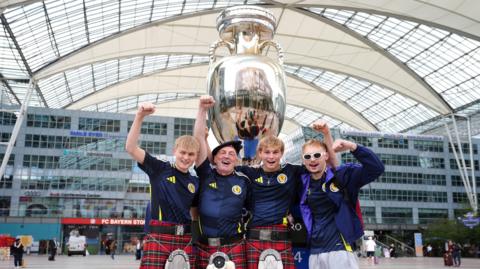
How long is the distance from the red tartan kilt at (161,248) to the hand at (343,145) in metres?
1.46

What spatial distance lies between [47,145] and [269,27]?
52.2 m

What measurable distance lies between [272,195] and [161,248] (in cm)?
99

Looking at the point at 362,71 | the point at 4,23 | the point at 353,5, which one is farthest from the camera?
the point at 362,71

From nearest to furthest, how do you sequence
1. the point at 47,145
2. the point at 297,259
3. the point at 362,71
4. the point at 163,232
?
1. the point at 163,232
2. the point at 297,259
3. the point at 362,71
4. the point at 47,145

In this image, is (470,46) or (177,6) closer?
(177,6)

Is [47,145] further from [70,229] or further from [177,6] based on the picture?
[177,6]

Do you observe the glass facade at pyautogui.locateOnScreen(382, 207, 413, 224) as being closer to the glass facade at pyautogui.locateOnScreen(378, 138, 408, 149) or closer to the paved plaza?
the glass facade at pyautogui.locateOnScreen(378, 138, 408, 149)

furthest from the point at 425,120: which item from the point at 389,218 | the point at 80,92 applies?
the point at 80,92

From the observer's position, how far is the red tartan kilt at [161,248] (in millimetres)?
3740

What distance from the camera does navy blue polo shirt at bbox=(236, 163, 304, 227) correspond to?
154 inches

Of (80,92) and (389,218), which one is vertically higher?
(80,92)

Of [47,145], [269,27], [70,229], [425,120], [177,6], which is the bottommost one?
[70,229]

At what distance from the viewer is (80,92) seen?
58781 millimetres

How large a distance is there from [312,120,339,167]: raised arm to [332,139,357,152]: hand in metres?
0.04
